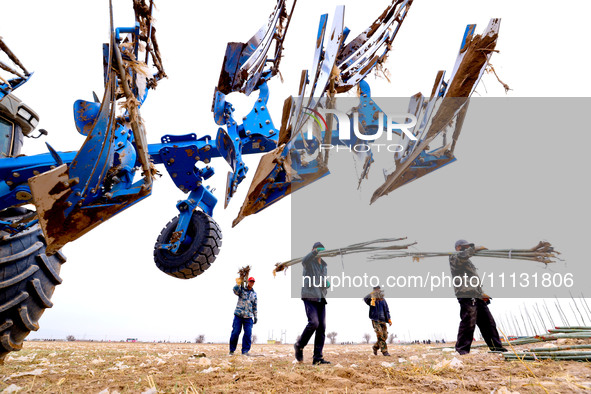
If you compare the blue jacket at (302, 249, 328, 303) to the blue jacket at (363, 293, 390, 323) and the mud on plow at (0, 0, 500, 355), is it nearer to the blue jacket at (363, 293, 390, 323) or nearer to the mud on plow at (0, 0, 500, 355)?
the mud on plow at (0, 0, 500, 355)

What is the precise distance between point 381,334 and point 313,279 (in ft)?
10.5

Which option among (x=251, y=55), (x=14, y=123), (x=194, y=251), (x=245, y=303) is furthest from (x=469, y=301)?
(x=14, y=123)

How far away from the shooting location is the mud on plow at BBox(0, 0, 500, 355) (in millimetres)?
2729

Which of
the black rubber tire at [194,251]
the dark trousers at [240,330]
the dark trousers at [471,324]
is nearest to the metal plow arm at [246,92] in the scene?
the black rubber tire at [194,251]

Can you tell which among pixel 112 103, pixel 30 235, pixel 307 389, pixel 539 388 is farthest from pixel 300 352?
pixel 112 103

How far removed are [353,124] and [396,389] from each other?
2406 mm

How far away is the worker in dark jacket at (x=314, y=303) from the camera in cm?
512

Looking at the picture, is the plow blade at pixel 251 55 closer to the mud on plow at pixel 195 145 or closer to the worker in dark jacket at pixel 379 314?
the mud on plow at pixel 195 145

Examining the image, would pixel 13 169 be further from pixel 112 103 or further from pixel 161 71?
pixel 161 71

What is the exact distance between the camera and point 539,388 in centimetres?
232

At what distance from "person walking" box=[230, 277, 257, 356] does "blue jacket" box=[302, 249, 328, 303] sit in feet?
7.97

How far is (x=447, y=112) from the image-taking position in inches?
114

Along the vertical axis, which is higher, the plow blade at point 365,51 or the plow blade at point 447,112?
the plow blade at point 365,51

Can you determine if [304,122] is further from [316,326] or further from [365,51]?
[316,326]
